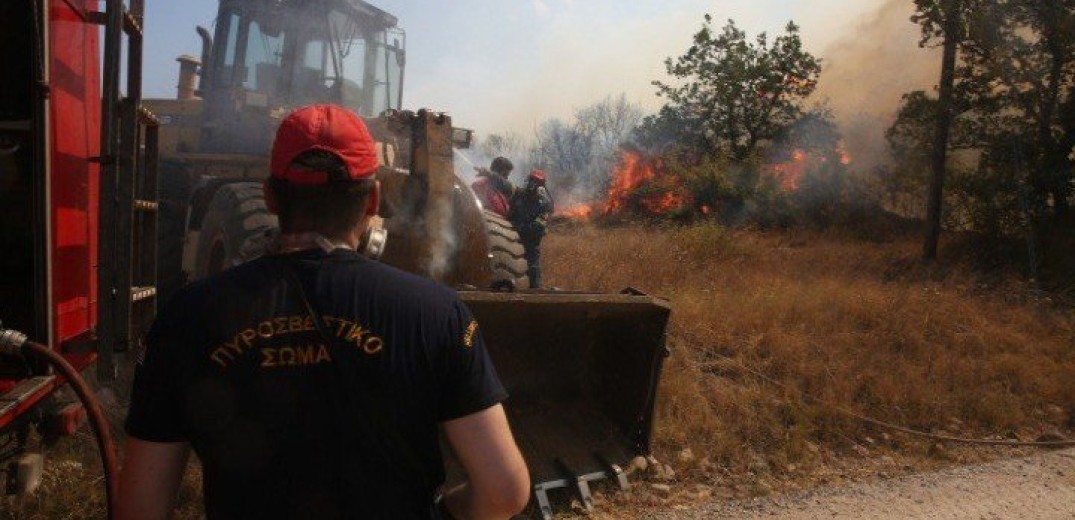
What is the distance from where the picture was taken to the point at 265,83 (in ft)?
24.8

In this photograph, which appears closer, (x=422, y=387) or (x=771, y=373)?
(x=422, y=387)

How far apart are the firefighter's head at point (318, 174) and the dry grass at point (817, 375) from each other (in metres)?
3.22

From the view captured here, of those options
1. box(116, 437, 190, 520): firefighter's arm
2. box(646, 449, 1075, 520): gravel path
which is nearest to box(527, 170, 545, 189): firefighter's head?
box(646, 449, 1075, 520): gravel path

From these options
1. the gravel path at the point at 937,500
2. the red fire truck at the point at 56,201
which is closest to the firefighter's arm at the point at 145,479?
the red fire truck at the point at 56,201

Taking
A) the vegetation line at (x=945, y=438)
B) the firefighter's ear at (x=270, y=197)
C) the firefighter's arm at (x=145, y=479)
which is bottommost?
the vegetation line at (x=945, y=438)

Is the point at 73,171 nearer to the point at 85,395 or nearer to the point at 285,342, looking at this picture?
the point at 85,395

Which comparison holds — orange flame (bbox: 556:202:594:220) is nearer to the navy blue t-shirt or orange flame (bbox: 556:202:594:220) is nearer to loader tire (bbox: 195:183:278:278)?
loader tire (bbox: 195:183:278:278)

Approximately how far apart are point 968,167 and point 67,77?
59.7 feet

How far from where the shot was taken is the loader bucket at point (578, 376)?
454 centimetres

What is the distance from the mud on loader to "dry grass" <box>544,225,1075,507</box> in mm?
1174

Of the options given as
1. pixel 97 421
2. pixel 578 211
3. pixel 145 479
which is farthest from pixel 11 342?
pixel 578 211

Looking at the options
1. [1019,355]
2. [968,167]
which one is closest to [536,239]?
[1019,355]

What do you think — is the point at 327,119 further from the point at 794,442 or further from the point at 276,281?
the point at 794,442

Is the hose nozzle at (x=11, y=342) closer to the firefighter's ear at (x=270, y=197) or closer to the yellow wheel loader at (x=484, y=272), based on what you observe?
the yellow wheel loader at (x=484, y=272)
